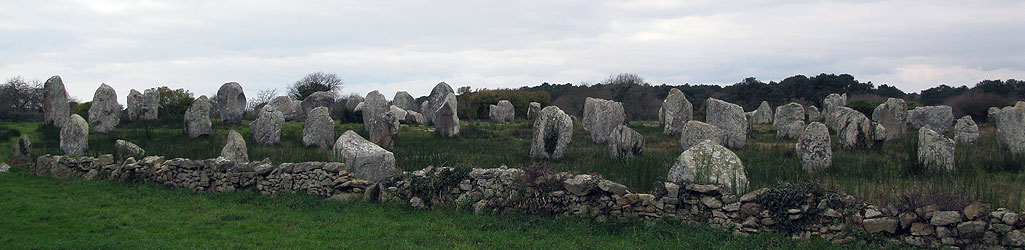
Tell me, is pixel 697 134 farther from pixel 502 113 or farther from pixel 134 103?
pixel 134 103

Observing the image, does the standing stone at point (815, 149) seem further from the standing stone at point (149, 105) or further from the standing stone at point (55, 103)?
the standing stone at point (149, 105)

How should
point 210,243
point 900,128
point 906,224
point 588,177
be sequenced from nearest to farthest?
point 906,224
point 210,243
point 588,177
point 900,128

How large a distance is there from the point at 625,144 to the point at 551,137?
2087mm

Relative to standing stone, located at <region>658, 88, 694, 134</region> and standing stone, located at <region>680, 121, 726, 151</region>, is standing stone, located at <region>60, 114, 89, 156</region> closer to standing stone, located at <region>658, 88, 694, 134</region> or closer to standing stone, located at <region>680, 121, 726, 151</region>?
standing stone, located at <region>680, 121, 726, 151</region>

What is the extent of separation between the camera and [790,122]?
97.5ft

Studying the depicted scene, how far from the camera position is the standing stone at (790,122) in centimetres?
2705

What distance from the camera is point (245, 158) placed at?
1733 centimetres

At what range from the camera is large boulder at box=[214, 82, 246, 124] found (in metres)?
30.7

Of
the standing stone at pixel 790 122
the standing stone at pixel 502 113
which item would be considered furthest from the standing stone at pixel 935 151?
the standing stone at pixel 502 113

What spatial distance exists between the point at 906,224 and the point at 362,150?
34.1ft

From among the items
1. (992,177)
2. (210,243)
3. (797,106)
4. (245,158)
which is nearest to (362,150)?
(245,158)

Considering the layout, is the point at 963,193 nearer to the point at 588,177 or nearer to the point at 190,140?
the point at 588,177

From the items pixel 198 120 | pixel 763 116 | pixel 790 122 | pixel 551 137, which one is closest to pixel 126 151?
pixel 198 120

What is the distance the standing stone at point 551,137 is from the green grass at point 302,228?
8047 mm
